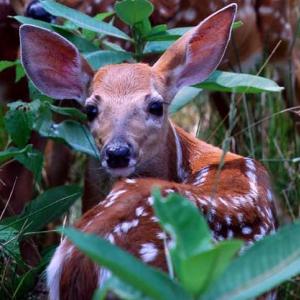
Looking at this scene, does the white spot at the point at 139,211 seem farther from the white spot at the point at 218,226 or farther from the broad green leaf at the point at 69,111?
the broad green leaf at the point at 69,111

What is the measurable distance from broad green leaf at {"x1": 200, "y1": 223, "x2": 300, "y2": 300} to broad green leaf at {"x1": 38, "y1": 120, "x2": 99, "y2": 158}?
5.58 feet

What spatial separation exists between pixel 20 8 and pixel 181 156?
1.17 meters

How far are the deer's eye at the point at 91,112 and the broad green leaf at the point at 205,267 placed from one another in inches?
63.3

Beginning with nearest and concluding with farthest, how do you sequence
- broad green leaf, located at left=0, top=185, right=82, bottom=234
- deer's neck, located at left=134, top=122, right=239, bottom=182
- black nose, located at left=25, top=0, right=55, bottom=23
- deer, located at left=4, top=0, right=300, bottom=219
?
broad green leaf, located at left=0, top=185, right=82, bottom=234 < deer's neck, located at left=134, top=122, right=239, bottom=182 < black nose, located at left=25, top=0, right=55, bottom=23 < deer, located at left=4, top=0, right=300, bottom=219

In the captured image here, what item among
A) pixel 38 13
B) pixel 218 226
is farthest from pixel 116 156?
pixel 38 13

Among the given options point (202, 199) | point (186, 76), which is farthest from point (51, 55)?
point (202, 199)

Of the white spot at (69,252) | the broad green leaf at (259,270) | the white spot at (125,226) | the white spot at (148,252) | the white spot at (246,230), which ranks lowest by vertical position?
the white spot at (246,230)

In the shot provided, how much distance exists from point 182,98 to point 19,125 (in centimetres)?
61

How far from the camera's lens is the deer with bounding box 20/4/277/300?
232cm

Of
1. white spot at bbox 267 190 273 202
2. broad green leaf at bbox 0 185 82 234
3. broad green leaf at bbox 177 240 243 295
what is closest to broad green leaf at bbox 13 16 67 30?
broad green leaf at bbox 0 185 82 234

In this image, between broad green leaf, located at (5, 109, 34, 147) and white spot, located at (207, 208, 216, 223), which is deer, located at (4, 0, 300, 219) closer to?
broad green leaf, located at (5, 109, 34, 147)

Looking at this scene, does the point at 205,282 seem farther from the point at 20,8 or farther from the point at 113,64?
the point at 20,8

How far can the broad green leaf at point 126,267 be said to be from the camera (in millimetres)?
1637

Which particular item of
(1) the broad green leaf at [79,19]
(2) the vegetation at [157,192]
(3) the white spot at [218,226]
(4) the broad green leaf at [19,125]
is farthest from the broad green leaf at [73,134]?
(3) the white spot at [218,226]
